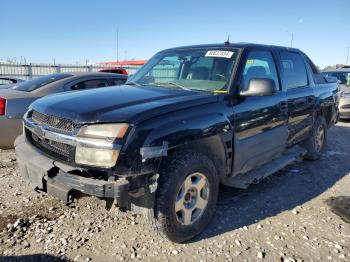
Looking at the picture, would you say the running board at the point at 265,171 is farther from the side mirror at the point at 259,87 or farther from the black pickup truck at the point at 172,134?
the side mirror at the point at 259,87

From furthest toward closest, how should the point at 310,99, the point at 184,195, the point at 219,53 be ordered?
the point at 310,99, the point at 219,53, the point at 184,195

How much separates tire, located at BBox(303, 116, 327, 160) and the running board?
1.20 feet

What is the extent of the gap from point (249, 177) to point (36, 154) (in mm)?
2356

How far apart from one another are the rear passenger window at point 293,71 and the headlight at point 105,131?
9.31 ft

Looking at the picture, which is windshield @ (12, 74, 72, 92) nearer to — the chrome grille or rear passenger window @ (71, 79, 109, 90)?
rear passenger window @ (71, 79, 109, 90)

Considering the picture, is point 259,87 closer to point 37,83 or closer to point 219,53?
point 219,53

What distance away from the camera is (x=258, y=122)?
158 inches

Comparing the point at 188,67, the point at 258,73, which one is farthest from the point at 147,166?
the point at 258,73

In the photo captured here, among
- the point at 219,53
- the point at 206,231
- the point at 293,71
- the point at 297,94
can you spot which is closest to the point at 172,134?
the point at 206,231

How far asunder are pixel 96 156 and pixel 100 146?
10cm

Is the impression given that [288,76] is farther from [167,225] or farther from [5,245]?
[5,245]

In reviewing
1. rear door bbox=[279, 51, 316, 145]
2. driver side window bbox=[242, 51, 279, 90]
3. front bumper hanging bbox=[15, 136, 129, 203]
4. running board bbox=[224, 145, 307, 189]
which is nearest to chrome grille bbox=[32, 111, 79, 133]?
front bumper hanging bbox=[15, 136, 129, 203]

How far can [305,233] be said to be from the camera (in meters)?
3.58

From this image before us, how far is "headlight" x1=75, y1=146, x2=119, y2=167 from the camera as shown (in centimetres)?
271
